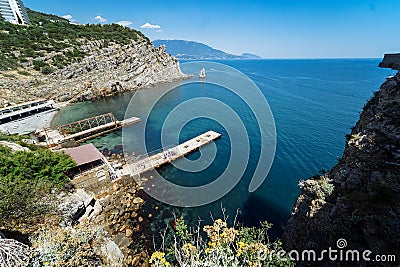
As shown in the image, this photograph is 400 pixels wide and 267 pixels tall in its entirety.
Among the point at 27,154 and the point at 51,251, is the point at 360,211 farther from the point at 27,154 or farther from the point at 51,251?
the point at 27,154

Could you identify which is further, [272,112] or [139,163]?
[272,112]

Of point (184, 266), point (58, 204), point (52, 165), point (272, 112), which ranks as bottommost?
point (272, 112)

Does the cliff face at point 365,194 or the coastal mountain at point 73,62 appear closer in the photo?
the cliff face at point 365,194

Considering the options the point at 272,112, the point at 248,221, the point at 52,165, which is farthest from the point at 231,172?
the point at 272,112

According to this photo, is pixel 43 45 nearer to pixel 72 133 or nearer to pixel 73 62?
pixel 73 62

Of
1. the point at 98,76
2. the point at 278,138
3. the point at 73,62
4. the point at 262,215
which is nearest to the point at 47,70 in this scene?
the point at 73,62

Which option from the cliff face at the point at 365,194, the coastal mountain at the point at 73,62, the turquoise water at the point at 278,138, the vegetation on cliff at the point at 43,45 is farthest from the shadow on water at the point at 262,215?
the vegetation on cliff at the point at 43,45

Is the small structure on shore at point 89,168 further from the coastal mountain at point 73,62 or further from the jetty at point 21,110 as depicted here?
the coastal mountain at point 73,62

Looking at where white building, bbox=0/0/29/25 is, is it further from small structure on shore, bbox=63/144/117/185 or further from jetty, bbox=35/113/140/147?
small structure on shore, bbox=63/144/117/185
